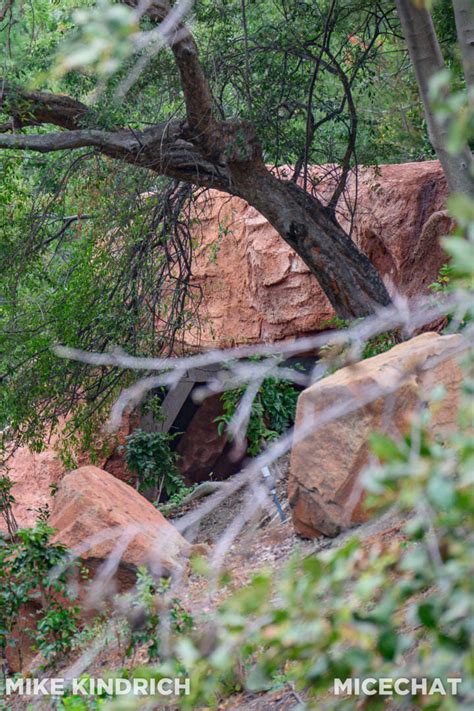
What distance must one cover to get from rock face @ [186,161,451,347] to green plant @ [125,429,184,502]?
1.22 metres

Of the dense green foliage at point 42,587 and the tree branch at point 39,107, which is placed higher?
the tree branch at point 39,107

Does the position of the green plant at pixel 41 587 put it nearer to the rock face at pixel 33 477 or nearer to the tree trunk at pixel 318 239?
the tree trunk at pixel 318 239

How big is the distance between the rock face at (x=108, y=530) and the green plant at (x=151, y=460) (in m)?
2.43

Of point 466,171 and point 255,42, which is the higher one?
point 255,42

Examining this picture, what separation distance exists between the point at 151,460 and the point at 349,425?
4.04 meters

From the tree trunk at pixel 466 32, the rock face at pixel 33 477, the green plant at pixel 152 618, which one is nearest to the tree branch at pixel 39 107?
the tree trunk at pixel 466 32

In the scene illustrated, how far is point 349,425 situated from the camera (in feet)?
17.3

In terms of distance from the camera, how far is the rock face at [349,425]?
494cm

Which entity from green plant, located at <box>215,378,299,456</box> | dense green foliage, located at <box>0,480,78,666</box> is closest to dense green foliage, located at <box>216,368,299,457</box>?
green plant, located at <box>215,378,299,456</box>

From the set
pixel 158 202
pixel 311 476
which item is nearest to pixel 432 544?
pixel 311 476

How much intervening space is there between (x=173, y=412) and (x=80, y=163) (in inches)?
154

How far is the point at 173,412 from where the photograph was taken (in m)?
10.6

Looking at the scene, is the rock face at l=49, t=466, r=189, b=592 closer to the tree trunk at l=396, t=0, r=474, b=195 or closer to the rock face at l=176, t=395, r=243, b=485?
the tree trunk at l=396, t=0, r=474, b=195

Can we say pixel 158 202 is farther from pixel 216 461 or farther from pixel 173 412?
pixel 216 461
